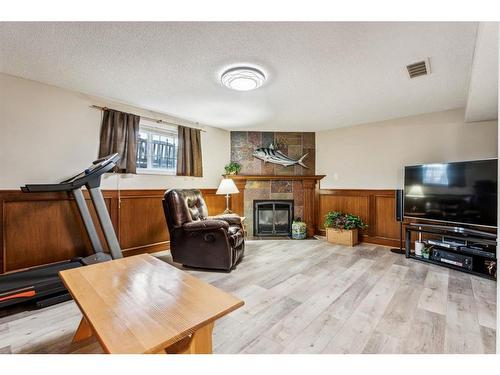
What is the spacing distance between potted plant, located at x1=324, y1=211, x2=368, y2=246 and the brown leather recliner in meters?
2.00

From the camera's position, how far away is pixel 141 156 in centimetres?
350

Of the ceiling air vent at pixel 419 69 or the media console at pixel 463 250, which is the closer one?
the ceiling air vent at pixel 419 69

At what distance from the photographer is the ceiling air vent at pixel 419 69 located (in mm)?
2102

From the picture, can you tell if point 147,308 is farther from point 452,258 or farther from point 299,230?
point 299,230

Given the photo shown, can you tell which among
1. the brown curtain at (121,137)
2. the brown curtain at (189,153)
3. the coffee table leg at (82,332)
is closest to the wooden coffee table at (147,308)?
the coffee table leg at (82,332)

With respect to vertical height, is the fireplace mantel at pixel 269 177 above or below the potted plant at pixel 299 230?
above

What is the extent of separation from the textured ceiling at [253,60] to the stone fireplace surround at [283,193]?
5.64ft

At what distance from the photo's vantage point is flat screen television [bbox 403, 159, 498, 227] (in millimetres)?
2615

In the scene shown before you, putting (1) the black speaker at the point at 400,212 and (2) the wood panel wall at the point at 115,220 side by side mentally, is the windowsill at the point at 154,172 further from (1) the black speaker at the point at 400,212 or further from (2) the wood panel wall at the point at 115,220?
(1) the black speaker at the point at 400,212

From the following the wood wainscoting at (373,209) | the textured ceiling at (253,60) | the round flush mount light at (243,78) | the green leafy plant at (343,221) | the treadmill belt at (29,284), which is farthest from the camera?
the green leafy plant at (343,221)

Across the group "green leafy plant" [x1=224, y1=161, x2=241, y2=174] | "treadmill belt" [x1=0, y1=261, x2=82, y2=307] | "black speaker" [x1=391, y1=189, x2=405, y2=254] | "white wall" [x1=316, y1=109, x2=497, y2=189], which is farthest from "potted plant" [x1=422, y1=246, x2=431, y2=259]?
"treadmill belt" [x1=0, y1=261, x2=82, y2=307]

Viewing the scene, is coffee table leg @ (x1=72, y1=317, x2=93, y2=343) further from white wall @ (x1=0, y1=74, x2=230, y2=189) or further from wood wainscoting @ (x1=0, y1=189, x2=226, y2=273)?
white wall @ (x1=0, y1=74, x2=230, y2=189)
